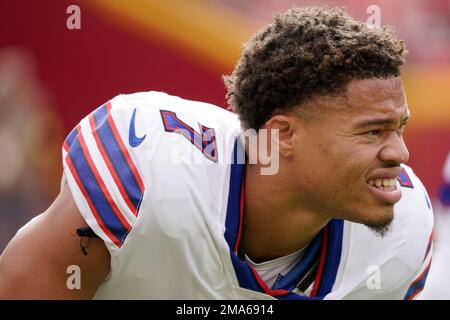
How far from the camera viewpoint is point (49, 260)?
2.19 meters

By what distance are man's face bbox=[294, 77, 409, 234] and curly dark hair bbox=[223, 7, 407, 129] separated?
0.05 metres

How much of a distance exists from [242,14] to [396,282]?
2631 mm

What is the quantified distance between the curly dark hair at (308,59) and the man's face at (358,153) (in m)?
0.05

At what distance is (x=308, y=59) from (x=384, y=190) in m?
0.41

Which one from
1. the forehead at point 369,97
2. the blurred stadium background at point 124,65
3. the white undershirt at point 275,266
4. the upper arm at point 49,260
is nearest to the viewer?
the upper arm at point 49,260

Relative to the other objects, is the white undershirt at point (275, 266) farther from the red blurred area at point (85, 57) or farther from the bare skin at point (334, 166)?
the red blurred area at point (85, 57)

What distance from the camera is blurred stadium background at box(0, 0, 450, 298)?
477 centimetres

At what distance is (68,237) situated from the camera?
220 centimetres

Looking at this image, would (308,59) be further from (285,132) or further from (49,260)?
(49,260)

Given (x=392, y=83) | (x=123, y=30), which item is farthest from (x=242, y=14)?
(x=392, y=83)

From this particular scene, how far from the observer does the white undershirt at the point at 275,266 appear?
8.18 feet

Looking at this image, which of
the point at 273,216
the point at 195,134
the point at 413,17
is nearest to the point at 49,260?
the point at 195,134

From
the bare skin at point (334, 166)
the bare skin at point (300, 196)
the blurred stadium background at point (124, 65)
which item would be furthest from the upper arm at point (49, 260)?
the blurred stadium background at point (124, 65)
